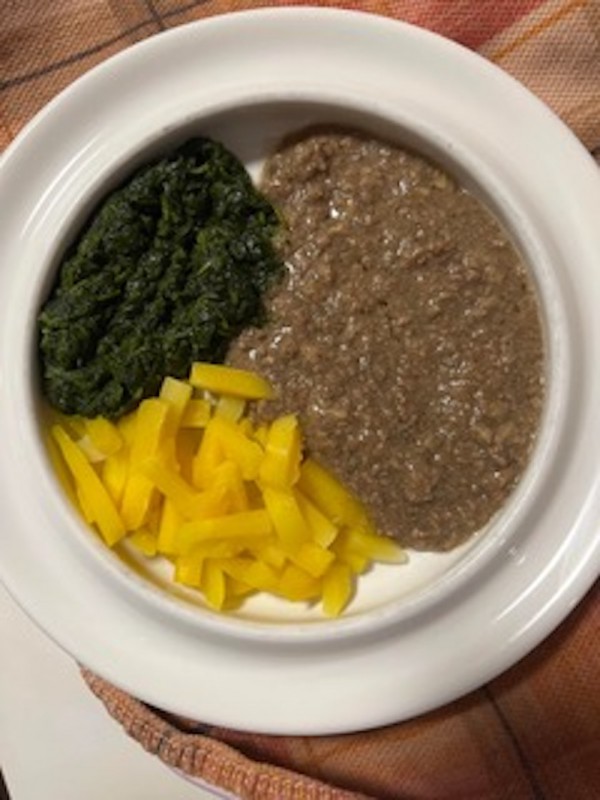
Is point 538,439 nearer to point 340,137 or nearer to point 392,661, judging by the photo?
point 392,661

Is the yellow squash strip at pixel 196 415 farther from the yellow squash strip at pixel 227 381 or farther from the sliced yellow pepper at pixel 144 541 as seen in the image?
the sliced yellow pepper at pixel 144 541

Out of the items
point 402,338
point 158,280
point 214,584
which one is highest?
point 158,280

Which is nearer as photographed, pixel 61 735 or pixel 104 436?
pixel 104 436

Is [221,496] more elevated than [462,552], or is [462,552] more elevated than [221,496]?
[221,496]

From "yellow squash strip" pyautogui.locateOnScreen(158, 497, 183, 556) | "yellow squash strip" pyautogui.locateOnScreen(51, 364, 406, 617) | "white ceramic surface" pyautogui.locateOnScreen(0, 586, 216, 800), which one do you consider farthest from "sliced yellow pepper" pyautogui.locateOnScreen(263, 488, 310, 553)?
"white ceramic surface" pyautogui.locateOnScreen(0, 586, 216, 800)

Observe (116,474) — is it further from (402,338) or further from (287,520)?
(402,338)

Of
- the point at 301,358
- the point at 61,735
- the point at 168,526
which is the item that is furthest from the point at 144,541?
the point at 61,735

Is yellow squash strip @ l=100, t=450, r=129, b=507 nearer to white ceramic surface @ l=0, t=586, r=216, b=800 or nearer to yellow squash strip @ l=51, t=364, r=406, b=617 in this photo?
yellow squash strip @ l=51, t=364, r=406, b=617

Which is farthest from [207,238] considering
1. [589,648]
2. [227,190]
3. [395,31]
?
[589,648]
